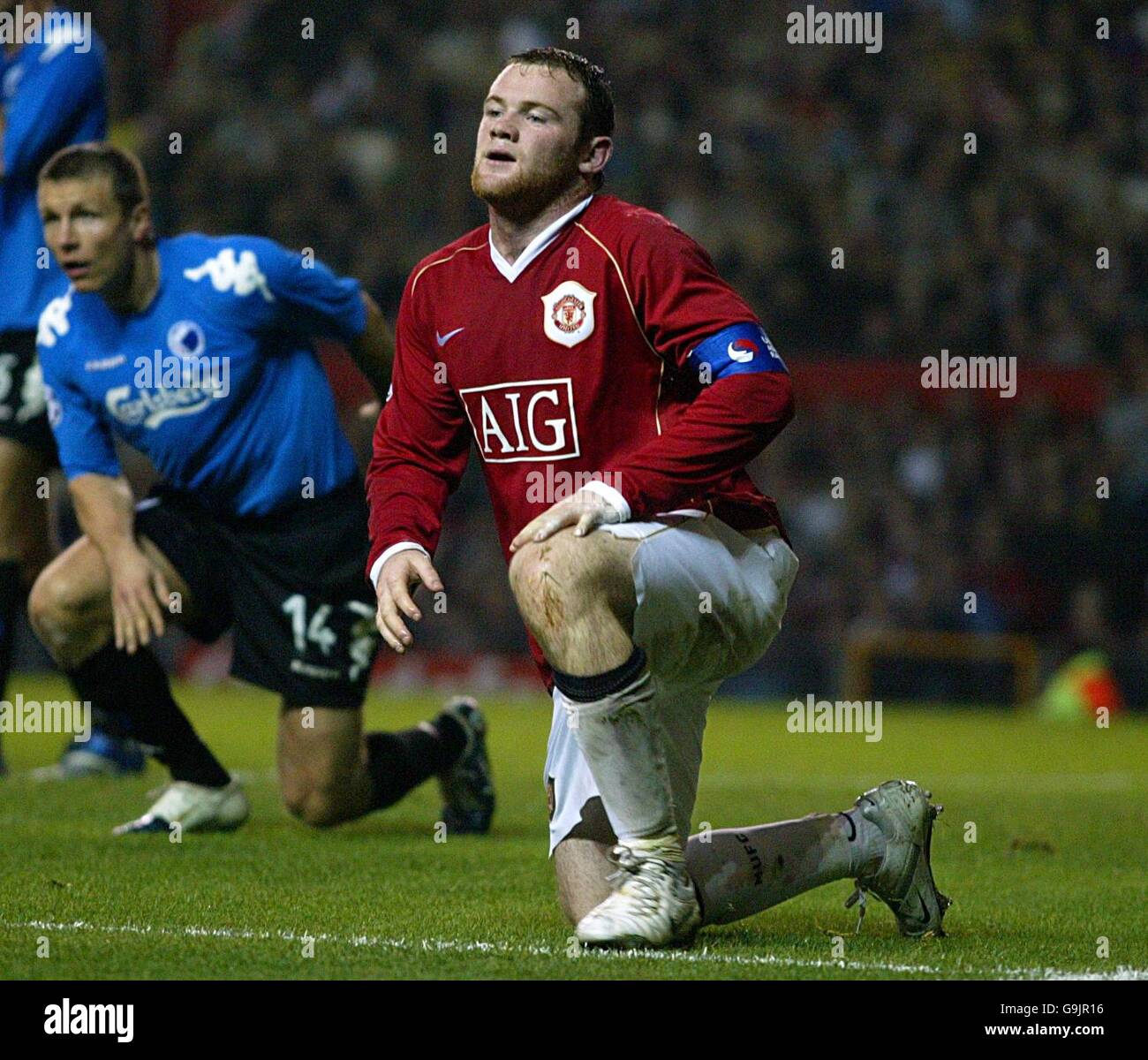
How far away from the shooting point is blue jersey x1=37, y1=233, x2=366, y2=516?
5766 millimetres

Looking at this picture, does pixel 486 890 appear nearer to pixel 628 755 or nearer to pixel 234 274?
pixel 628 755

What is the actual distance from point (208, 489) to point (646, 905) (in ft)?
8.99

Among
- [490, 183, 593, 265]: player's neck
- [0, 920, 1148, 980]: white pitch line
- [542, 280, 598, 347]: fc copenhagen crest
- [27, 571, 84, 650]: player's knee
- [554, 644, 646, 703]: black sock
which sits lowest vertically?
[0, 920, 1148, 980]: white pitch line

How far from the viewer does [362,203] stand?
16219 mm

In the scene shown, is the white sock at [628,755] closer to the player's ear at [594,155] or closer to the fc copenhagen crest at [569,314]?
the fc copenhagen crest at [569,314]

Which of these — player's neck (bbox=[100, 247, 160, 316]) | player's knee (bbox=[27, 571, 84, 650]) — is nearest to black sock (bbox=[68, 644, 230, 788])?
player's knee (bbox=[27, 571, 84, 650])

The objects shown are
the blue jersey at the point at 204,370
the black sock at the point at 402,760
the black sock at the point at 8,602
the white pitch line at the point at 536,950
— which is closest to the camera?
the white pitch line at the point at 536,950

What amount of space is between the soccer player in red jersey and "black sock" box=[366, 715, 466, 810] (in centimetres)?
186

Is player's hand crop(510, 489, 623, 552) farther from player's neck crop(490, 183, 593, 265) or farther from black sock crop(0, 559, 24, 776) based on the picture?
black sock crop(0, 559, 24, 776)

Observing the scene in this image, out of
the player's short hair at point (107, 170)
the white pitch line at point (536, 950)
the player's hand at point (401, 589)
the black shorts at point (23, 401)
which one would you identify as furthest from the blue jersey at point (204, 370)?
the white pitch line at point (536, 950)

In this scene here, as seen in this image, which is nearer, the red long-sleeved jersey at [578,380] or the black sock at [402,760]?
the red long-sleeved jersey at [578,380]

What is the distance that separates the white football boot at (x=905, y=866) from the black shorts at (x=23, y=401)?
149 inches

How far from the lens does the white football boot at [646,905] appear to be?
356 centimetres
